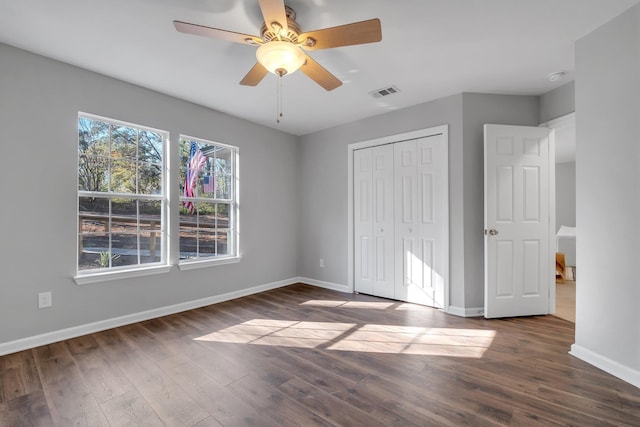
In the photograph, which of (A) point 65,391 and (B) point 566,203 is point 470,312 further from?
(B) point 566,203

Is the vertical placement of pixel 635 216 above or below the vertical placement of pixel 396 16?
below

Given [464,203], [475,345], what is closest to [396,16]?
[464,203]

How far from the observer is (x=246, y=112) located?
4.02 metres

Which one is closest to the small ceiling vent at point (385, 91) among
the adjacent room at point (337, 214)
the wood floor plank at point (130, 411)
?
the adjacent room at point (337, 214)

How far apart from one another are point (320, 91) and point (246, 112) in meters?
1.22

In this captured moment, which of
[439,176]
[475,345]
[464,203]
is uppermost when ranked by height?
[439,176]

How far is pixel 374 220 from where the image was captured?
166 inches

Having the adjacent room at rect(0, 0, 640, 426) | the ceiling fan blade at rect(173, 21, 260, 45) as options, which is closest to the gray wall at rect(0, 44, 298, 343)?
the adjacent room at rect(0, 0, 640, 426)

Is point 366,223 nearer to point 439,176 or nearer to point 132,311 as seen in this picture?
point 439,176

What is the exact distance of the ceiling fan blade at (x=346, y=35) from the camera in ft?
5.57

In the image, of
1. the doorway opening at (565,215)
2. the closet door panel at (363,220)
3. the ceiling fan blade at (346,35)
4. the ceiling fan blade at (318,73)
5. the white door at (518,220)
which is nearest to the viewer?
the ceiling fan blade at (346,35)

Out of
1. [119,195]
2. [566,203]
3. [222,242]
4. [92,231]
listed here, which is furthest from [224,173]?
[566,203]

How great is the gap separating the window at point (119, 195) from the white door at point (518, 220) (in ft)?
Answer: 12.5

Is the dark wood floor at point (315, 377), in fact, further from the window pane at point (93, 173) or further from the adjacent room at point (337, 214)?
the window pane at point (93, 173)
